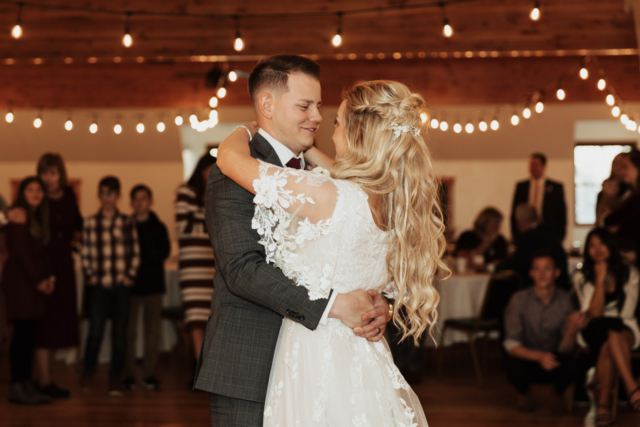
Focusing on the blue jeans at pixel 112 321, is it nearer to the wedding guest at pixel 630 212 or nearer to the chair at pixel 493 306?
the chair at pixel 493 306

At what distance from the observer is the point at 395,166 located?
5.42 ft

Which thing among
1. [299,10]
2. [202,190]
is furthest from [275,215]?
[299,10]

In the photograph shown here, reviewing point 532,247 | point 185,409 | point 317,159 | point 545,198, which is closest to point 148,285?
point 185,409

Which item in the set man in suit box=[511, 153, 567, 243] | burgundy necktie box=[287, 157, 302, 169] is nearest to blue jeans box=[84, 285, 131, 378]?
burgundy necktie box=[287, 157, 302, 169]

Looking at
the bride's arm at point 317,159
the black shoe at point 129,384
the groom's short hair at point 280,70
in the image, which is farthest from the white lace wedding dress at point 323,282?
the black shoe at point 129,384

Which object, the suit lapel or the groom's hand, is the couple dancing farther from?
Answer: the suit lapel

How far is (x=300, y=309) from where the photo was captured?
1.61 m

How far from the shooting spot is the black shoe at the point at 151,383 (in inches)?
199

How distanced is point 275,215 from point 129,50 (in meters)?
6.08

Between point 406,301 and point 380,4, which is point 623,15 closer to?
point 380,4

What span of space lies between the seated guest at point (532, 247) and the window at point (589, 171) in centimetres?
495

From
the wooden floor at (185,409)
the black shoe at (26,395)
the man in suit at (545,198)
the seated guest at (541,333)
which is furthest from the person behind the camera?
the man in suit at (545,198)

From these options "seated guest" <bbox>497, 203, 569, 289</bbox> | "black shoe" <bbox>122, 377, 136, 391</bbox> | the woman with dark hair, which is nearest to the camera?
the woman with dark hair

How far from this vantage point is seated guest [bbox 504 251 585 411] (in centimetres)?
445
